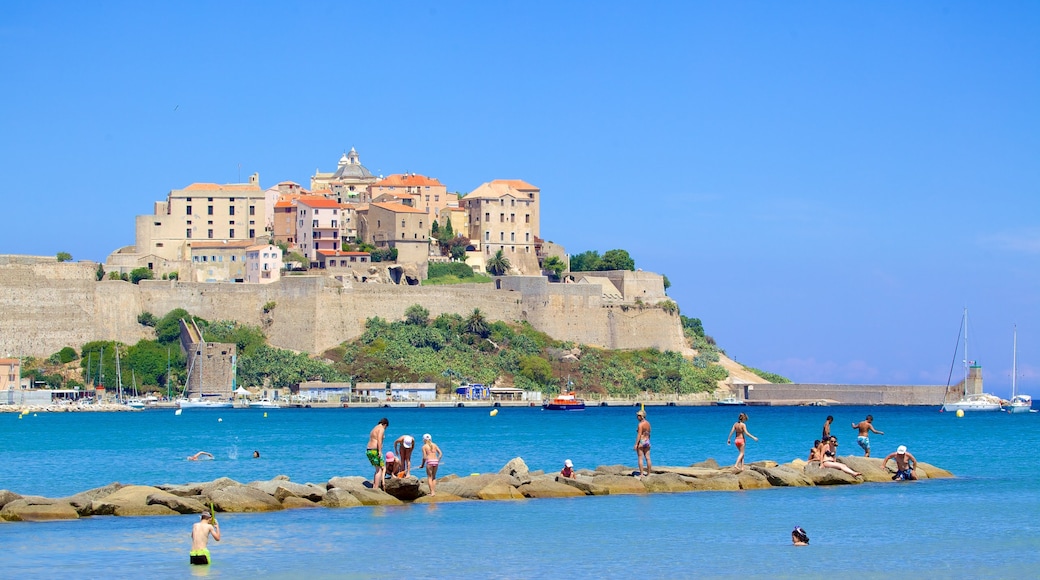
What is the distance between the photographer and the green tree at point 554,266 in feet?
245

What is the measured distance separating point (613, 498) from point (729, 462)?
11.0 metres

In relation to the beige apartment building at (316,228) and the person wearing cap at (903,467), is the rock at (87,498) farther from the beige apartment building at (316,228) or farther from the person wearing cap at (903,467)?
the beige apartment building at (316,228)

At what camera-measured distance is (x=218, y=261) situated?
223 ft

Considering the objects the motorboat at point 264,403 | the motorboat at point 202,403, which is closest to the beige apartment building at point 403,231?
the motorboat at point 264,403

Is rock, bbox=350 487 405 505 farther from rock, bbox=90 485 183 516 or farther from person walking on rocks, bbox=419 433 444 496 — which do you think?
rock, bbox=90 485 183 516

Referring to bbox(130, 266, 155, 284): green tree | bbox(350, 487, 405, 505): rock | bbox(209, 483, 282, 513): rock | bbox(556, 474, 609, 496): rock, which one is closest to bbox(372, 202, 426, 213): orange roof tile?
bbox(130, 266, 155, 284): green tree

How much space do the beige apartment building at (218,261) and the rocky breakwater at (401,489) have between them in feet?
149

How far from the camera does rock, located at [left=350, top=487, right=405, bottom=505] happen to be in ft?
65.8

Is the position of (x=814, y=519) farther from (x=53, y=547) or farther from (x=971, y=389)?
(x=971, y=389)

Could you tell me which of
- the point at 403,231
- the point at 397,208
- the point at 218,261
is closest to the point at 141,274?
the point at 218,261

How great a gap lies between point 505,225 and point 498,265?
3.26m

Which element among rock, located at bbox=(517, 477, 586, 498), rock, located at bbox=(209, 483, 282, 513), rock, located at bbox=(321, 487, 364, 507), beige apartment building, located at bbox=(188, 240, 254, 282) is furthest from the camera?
beige apartment building, located at bbox=(188, 240, 254, 282)

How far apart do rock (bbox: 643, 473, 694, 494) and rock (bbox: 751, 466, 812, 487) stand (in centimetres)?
122

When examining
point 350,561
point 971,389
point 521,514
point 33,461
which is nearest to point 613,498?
point 521,514
